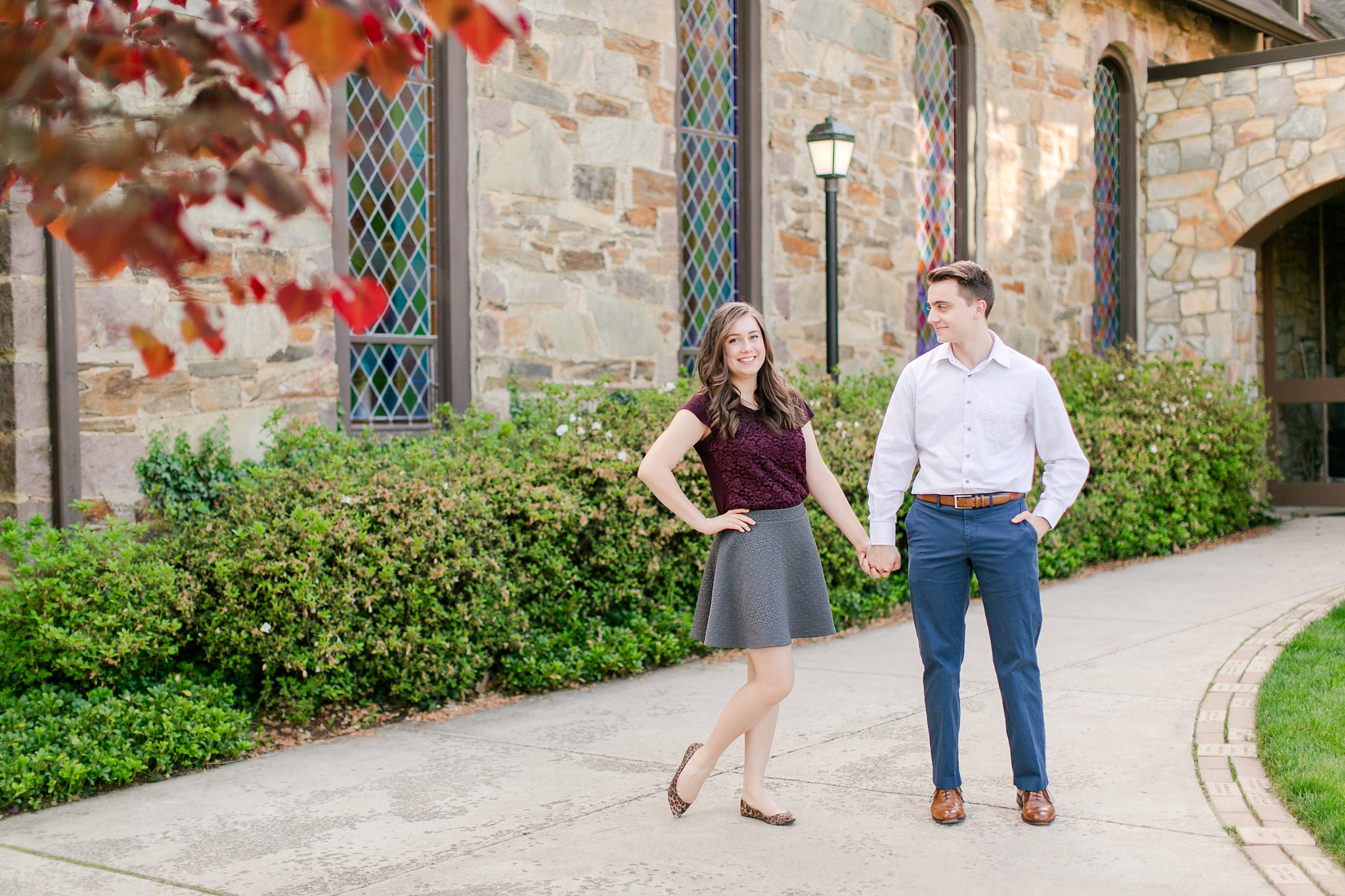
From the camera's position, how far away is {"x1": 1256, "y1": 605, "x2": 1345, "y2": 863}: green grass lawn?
412cm

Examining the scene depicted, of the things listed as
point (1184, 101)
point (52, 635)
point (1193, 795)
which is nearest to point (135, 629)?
point (52, 635)

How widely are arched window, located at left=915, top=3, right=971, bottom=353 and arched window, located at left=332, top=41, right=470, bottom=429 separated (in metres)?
4.90

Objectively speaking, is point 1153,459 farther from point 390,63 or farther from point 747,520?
point 390,63

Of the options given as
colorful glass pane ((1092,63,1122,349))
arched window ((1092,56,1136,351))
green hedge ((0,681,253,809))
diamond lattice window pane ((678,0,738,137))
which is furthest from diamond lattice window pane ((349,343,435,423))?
arched window ((1092,56,1136,351))

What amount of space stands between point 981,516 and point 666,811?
139 cm

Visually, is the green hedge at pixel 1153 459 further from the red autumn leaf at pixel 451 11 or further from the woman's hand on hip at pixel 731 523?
the red autumn leaf at pixel 451 11

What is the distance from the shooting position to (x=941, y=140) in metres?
12.0

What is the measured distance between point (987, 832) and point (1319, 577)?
243 inches

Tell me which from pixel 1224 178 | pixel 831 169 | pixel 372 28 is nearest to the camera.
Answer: pixel 372 28

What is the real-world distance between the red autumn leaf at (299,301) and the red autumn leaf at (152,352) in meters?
0.16

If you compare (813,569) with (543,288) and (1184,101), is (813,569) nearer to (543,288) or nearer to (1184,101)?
(543,288)

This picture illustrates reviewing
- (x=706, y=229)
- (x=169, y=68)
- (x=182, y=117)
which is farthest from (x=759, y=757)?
(x=706, y=229)

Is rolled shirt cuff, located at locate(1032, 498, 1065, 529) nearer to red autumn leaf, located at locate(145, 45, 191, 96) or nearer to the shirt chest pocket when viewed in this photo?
the shirt chest pocket

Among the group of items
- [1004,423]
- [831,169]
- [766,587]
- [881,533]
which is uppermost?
[831,169]
